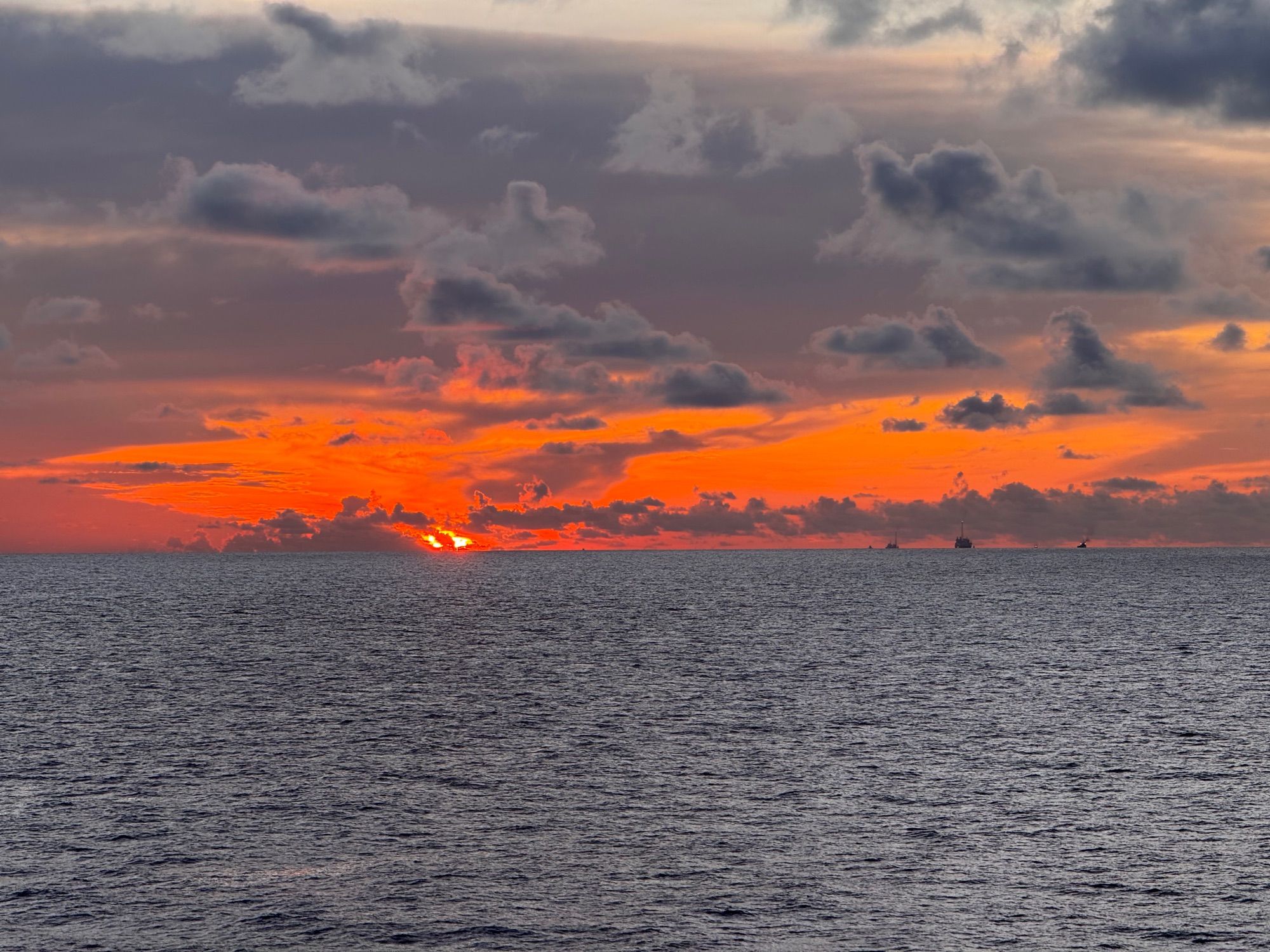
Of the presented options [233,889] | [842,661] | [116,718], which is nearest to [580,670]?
[842,661]

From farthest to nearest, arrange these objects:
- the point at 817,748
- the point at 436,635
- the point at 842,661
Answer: the point at 436,635 < the point at 842,661 < the point at 817,748

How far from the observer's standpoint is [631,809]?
61062 mm

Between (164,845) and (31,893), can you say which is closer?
(31,893)

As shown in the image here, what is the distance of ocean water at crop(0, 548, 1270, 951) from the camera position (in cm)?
4525

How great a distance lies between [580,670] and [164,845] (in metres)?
68.5

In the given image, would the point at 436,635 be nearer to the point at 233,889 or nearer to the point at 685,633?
the point at 685,633

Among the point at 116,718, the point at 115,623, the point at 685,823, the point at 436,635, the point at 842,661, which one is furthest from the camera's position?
the point at 115,623

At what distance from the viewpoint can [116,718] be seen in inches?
3479

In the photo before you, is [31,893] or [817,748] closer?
[31,893]

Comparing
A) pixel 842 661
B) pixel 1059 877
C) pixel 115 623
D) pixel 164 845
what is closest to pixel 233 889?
pixel 164 845

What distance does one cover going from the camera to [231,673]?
117812 millimetres

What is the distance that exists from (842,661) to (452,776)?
71839 mm

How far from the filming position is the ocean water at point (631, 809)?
45250mm

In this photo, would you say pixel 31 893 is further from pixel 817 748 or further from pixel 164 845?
pixel 817 748
